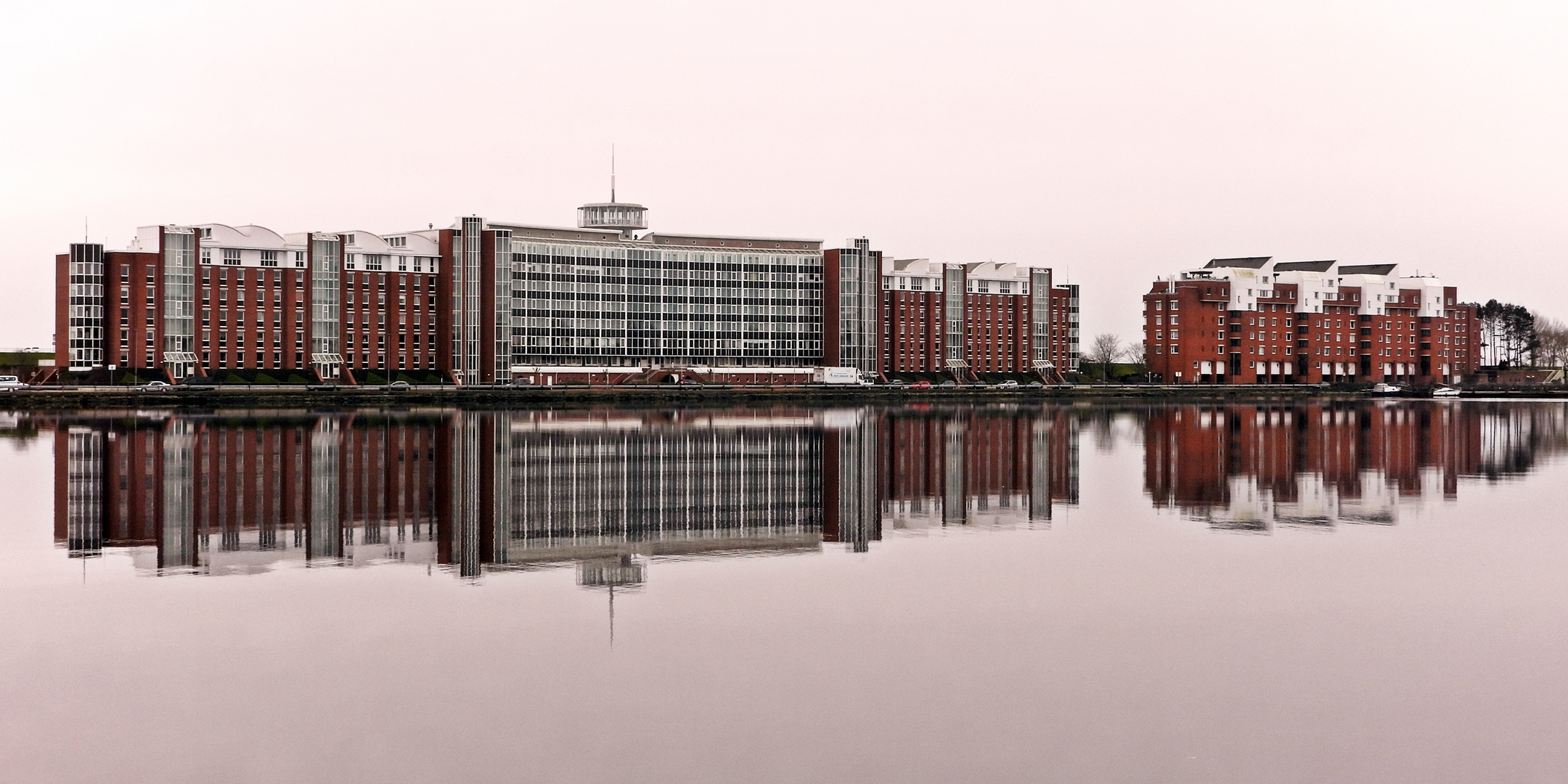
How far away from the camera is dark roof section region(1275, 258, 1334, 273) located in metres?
153

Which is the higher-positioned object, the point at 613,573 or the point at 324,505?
the point at 324,505

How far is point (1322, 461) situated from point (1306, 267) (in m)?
123

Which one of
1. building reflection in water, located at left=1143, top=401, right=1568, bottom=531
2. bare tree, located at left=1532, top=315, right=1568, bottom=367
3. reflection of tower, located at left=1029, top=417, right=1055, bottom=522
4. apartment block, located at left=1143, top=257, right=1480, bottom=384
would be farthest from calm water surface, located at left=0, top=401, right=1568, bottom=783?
bare tree, located at left=1532, top=315, right=1568, bottom=367

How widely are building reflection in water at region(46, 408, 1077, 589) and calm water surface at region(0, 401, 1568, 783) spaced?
6.8 inches

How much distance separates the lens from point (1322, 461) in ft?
131

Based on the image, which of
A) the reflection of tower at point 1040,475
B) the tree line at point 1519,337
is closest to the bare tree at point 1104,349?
the tree line at point 1519,337

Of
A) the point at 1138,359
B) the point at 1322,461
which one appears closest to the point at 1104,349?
the point at 1138,359

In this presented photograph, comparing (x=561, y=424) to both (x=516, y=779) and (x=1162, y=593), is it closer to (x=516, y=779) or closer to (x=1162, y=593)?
(x=1162, y=593)

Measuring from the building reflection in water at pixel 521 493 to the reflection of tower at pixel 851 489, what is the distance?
96 mm

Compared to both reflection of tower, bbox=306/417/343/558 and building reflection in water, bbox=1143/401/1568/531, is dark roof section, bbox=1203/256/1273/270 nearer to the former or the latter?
building reflection in water, bbox=1143/401/1568/531

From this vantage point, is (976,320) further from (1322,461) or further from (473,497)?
(473,497)

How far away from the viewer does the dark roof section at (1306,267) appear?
502 feet

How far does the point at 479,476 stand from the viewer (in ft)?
106

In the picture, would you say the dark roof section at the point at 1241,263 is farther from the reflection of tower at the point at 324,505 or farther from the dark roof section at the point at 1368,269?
the reflection of tower at the point at 324,505
